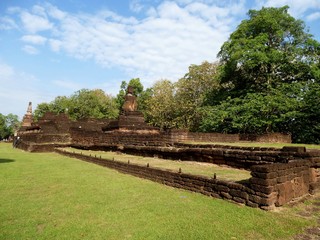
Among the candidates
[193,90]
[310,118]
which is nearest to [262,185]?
[310,118]

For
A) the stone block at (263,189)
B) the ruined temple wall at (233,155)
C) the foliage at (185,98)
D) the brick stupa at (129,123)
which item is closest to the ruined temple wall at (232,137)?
the ruined temple wall at (233,155)

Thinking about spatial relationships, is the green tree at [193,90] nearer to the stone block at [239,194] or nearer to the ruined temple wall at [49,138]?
the ruined temple wall at [49,138]

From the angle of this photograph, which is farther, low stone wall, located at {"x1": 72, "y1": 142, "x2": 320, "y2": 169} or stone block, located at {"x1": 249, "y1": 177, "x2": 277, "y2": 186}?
low stone wall, located at {"x1": 72, "y1": 142, "x2": 320, "y2": 169}

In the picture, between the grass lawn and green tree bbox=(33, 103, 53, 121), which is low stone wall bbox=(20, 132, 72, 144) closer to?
the grass lawn

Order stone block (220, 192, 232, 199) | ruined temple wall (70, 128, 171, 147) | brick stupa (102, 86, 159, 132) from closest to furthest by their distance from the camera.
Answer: stone block (220, 192, 232, 199)
ruined temple wall (70, 128, 171, 147)
brick stupa (102, 86, 159, 132)

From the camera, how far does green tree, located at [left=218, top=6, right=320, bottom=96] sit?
21.6 meters

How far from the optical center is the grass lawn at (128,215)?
3.69 metres

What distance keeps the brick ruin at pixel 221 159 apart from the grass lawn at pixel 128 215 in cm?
29

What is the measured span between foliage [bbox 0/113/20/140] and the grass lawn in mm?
71072

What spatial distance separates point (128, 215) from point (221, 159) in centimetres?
484

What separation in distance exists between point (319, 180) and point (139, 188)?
433 cm

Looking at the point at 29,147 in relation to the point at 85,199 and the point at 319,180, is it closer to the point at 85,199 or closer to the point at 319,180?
the point at 85,199

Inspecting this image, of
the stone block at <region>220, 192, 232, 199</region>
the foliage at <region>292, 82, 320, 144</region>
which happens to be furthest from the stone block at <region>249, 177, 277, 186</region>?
the foliage at <region>292, 82, 320, 144</region>

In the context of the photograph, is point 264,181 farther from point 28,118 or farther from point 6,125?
point 6,125
